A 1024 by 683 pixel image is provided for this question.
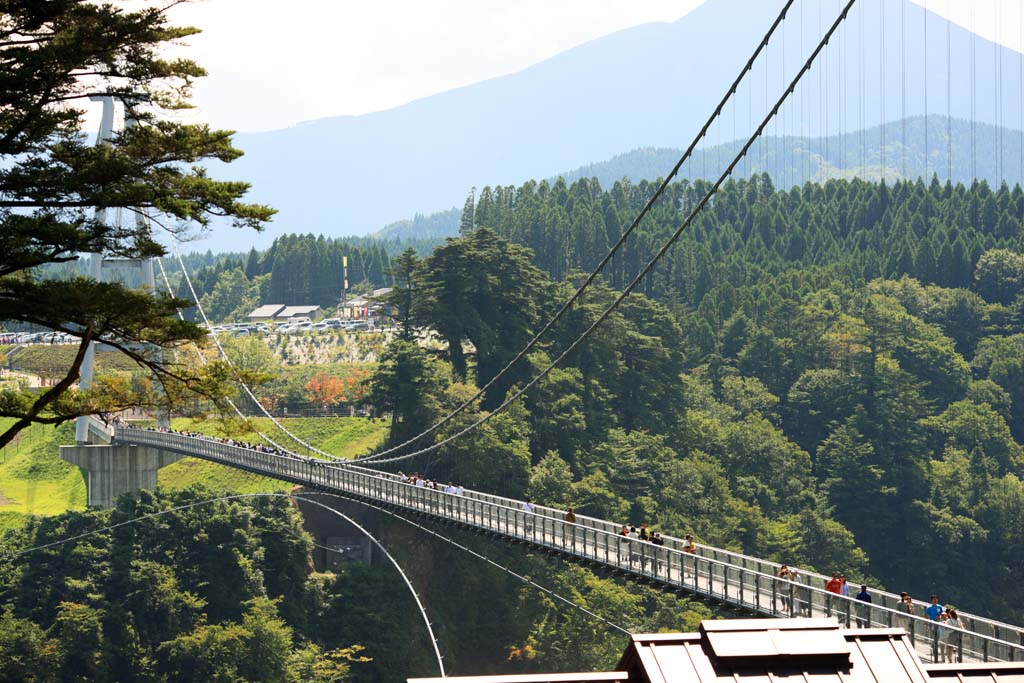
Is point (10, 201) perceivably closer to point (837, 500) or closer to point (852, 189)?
point (837, 500)

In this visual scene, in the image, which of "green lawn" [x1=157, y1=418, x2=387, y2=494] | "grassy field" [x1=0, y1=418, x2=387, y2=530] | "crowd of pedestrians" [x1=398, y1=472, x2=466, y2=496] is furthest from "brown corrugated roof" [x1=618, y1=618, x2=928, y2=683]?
"grassy field" [x1=0, y1=418, x2=387, y2=530]

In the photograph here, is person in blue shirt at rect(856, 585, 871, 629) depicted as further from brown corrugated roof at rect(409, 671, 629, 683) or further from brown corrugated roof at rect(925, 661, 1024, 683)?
brown corrugated roof at rect(409, 671, 629, 683)

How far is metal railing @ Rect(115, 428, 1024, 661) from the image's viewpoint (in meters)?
22.7

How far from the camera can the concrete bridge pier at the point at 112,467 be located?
64.6m

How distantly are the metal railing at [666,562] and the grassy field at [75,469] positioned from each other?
13.2 metres

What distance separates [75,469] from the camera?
3012 inches

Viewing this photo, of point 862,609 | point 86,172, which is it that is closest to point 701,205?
point 862,609

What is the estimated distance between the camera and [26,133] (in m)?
21.8

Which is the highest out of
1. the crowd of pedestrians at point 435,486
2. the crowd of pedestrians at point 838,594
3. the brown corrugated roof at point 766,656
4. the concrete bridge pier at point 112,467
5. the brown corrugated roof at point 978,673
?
the brown corrugated roof at point 766,656

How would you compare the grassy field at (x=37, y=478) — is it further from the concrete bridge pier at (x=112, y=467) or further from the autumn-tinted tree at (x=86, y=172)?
the autumn-tinted tree at (x=86, y=172)

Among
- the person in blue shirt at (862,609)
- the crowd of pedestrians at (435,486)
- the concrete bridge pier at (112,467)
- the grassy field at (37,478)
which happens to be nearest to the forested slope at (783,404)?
the concrete bridge pier at (112,467)

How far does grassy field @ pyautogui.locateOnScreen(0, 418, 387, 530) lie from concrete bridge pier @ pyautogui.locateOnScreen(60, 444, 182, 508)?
3.97 meters

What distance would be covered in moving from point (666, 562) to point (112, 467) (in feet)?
132

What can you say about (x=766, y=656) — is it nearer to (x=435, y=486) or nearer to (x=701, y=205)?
(x=701, y=205)
